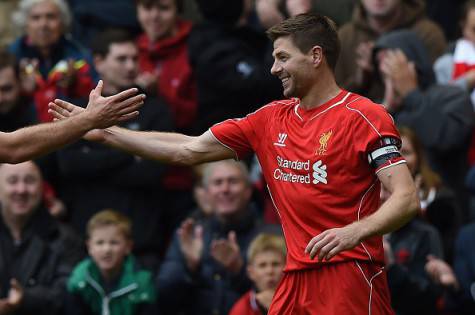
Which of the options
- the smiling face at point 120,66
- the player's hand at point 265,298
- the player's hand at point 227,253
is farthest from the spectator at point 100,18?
the player's hand at point 265,298

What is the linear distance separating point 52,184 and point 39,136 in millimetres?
3568

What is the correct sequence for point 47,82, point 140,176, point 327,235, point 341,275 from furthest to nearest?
1. point 47,82
2. point 140,176
3. point 341,275
4. point 327,235

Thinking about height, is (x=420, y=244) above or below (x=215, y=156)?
below

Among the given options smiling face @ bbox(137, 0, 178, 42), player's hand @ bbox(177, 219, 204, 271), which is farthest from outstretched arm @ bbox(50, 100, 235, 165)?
smiling face @ bbox(137, 0, 178, 42)

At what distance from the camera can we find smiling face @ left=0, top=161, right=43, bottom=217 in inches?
399

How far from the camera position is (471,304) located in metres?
9.71

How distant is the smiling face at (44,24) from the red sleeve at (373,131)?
4969 mm

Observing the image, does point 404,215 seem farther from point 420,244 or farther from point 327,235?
point 420,244

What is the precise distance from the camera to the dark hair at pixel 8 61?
10.9 meters

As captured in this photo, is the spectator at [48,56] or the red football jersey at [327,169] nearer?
the red football jersey at [327,169]

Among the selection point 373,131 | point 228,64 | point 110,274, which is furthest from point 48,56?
point 373,131

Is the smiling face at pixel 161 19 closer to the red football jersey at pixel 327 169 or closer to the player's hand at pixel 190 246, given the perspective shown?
the player's hand at pixel 190 246

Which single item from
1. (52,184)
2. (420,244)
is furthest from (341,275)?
(52,184)

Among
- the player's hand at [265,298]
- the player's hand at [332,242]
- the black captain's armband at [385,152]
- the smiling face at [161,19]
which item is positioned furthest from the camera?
the smiling face at [161,19]
